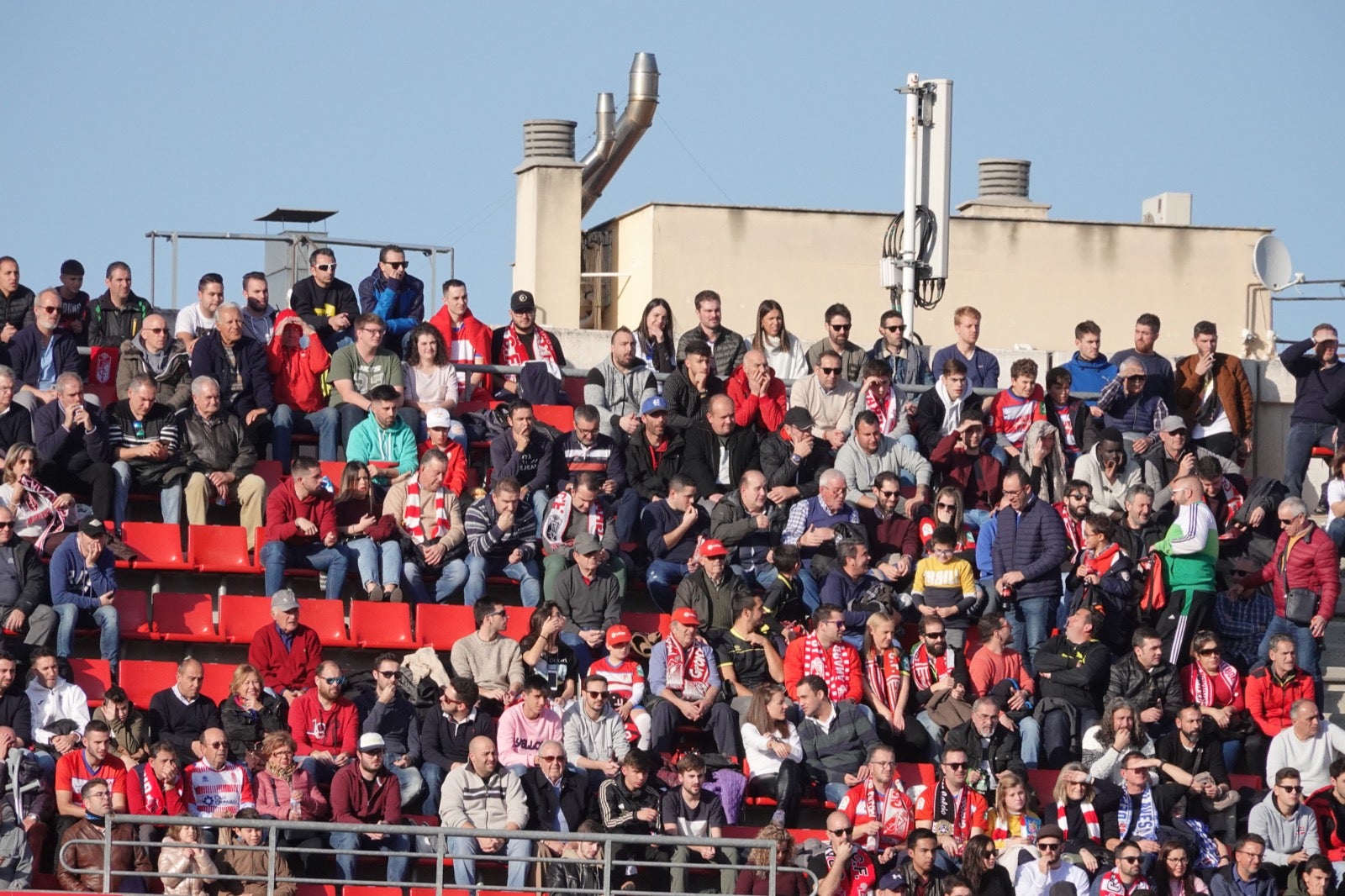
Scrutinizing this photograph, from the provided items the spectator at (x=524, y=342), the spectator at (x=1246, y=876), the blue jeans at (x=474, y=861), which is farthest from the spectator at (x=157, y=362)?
the spectator at (x=1246, y=876)

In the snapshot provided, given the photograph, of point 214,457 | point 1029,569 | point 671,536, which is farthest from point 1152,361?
point 214,457

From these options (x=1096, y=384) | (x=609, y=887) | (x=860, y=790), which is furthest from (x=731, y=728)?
Answer: (x=1096, y=384)

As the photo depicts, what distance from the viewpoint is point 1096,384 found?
59.2 feet

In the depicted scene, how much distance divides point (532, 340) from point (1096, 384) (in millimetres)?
4230

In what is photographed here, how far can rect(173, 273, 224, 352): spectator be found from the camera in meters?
16.9

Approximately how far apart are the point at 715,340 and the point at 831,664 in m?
3.50

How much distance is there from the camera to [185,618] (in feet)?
50.0

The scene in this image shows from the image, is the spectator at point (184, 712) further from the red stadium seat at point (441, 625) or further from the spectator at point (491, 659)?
the red stadium seat at point (441, 625)

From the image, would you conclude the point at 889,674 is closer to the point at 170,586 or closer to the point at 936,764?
the point at 936,764

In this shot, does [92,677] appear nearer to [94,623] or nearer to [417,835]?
[94,623]

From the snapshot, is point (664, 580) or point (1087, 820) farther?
point (664, 580)

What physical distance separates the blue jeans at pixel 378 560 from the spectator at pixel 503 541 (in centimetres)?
46

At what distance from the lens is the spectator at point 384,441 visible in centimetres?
1602

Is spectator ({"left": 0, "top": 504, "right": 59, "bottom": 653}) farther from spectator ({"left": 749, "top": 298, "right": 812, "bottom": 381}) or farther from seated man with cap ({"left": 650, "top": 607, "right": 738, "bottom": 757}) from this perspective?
spectator ({"left": 749, "top": 298, "right": 812, "bottom": 381})
